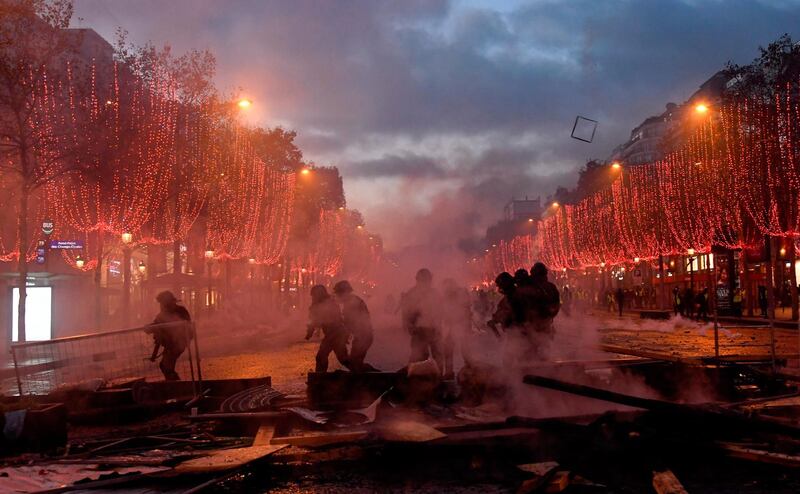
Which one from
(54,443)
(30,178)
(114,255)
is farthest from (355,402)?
(114,255)

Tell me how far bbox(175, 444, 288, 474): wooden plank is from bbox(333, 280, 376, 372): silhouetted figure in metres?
4.01

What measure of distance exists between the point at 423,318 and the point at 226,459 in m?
4.46

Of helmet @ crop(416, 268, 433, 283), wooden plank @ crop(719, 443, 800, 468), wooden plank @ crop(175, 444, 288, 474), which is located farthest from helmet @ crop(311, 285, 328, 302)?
wooden plank @ crop(719, 443, 800, 468)

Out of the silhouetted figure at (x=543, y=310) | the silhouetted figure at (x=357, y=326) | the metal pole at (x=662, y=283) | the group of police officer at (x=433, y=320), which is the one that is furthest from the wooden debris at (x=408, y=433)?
the metal pole at (x=662, y=283)

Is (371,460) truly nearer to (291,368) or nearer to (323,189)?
(291,368)

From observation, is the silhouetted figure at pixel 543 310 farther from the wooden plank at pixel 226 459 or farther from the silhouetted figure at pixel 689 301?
the silhouetted figure at pixel 689 301

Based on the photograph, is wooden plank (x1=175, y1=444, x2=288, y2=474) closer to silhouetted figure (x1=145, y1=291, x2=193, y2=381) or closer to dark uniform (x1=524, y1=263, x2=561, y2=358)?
dark uniform (x1=524, y1=263, x2=561, y2=358)

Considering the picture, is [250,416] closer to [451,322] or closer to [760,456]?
[451,322]

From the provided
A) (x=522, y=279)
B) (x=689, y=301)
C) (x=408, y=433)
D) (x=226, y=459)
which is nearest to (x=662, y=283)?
(x=689, y=301)

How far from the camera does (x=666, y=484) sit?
5.09 meters

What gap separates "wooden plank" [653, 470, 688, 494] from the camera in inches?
196

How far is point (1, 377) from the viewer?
16.2 meters

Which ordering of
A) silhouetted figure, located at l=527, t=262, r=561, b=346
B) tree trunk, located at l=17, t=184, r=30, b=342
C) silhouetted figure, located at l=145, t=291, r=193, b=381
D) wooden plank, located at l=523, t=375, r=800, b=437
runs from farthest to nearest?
1. tree trunk, located at l=17, t=184, r=30, b=342
2. silhouetted figure, located at l=145, t=291, r=193, b=381
3. silhouetted figure, located at l=527, t=262, r=561, b=346
4. wooden plank, located at l=523, t=375, r=800, b=437

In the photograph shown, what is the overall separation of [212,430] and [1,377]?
436 inches
